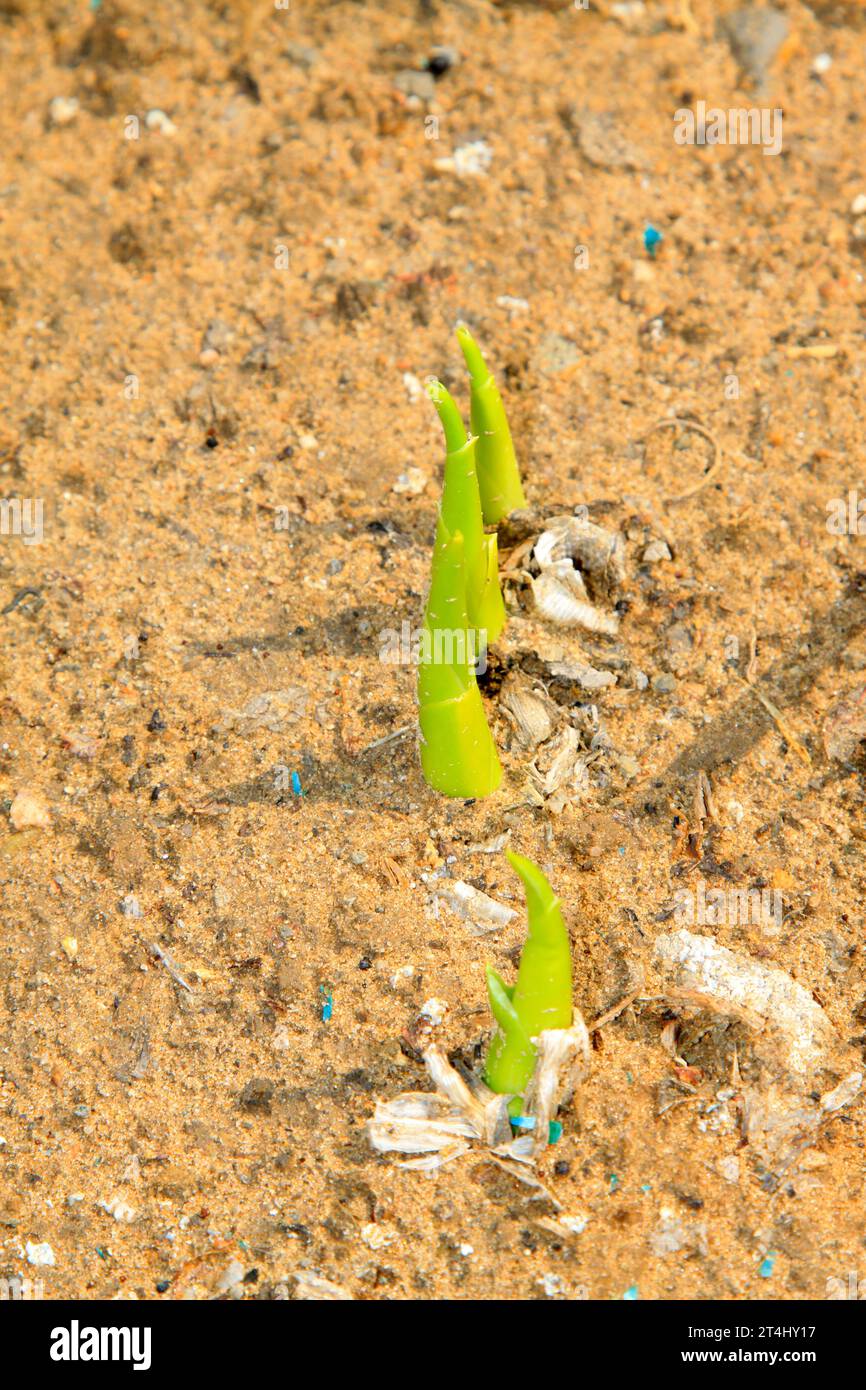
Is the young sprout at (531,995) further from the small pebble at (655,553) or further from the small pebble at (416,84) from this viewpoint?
the small pebble at (416,84)

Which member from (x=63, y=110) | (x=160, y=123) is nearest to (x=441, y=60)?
(x=160, y=123)

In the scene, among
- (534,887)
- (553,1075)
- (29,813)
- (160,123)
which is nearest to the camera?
(534,887)

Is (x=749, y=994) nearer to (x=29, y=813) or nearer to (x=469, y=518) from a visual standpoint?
(x=469, y=518)

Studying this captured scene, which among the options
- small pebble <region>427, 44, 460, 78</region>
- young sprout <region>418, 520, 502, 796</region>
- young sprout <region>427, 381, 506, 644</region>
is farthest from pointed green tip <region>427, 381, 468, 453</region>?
small pebble <region>427, 44, 460, 78</region>

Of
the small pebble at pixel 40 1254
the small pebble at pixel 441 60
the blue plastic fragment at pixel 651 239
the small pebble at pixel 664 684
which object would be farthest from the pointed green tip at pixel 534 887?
the small pebble at pixel 441 60

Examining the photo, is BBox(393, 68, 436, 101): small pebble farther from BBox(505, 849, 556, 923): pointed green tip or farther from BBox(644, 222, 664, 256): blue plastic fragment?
BBox(505, 849, 556, 923): pointed green tip

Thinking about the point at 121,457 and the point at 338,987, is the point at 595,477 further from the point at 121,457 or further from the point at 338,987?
the point at 338,987

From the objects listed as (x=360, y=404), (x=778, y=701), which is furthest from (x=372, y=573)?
(x=778, y=701)
